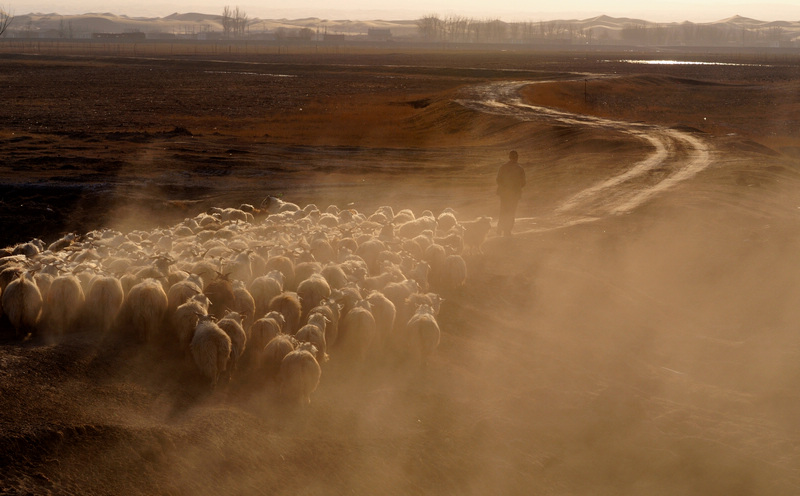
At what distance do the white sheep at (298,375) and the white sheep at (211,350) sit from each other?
2.47 ft

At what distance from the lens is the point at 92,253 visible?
12.8m

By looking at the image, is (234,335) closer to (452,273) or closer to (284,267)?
(284,267)

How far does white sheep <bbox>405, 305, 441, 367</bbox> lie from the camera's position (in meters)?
11.6

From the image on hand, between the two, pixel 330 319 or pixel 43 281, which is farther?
pixel 330 319

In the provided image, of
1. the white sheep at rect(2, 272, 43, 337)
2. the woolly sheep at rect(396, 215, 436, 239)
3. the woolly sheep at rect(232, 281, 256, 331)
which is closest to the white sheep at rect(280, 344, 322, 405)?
the woolly sheep at rect(232, 281, 256, 331)

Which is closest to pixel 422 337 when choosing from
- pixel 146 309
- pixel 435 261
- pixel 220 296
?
pixel 220 296

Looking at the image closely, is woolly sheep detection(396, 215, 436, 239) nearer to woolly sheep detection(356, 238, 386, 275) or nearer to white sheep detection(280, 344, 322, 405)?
woolly sheep detection(356, 238, 386, 275)

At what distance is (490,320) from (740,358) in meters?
4.39

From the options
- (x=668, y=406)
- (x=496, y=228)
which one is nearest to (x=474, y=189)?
(x=496, y=228)

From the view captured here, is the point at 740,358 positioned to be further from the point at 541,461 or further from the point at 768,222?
the point at 768,222

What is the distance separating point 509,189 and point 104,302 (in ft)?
31.8

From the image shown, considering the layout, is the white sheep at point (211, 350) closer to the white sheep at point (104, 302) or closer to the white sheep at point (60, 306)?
the white sheep at point (104, 302)

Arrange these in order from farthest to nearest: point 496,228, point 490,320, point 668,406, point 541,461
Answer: point 496,228, point 490,320, point 668,406, point 541,461

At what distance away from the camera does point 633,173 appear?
86.6ft
